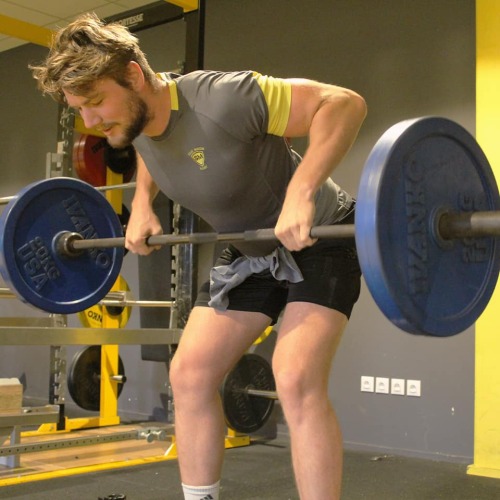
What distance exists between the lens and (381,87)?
3.94m

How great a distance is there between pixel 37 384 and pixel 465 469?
3387 millimetres

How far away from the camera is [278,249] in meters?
1.76

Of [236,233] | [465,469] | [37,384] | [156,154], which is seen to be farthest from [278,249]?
[37,384]

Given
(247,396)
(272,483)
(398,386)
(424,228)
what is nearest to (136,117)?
(424,228)

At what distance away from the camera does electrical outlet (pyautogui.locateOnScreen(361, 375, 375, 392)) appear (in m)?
3.87

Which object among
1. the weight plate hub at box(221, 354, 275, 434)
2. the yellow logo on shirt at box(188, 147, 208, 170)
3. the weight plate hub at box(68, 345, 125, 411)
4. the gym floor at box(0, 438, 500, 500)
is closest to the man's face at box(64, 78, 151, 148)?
the yellow logo on shirt at box(188, 147, 208, 170)

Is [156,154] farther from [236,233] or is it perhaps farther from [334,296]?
[334,296]

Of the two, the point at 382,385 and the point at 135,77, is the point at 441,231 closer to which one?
the point at 135,77

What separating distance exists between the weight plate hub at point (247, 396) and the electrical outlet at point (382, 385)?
0.55 m

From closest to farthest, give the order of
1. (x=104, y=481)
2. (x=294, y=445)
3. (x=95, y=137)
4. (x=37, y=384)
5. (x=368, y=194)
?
(x=368, y=194)
(x=294, y=445)
(x=104, y=481)
(x=95, y=137)
(x=37, y=384)

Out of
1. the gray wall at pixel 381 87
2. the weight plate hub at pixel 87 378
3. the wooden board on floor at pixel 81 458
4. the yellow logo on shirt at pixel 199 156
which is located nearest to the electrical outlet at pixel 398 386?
the gray wall at pixel 381 87

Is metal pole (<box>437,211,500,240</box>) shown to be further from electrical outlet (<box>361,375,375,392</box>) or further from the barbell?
electrical outlet (<box>361,375,375,392</box>)

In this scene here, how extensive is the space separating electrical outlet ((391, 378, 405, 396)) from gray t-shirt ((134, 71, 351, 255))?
6.97 ft

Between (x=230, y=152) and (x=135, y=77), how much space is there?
27 cm
